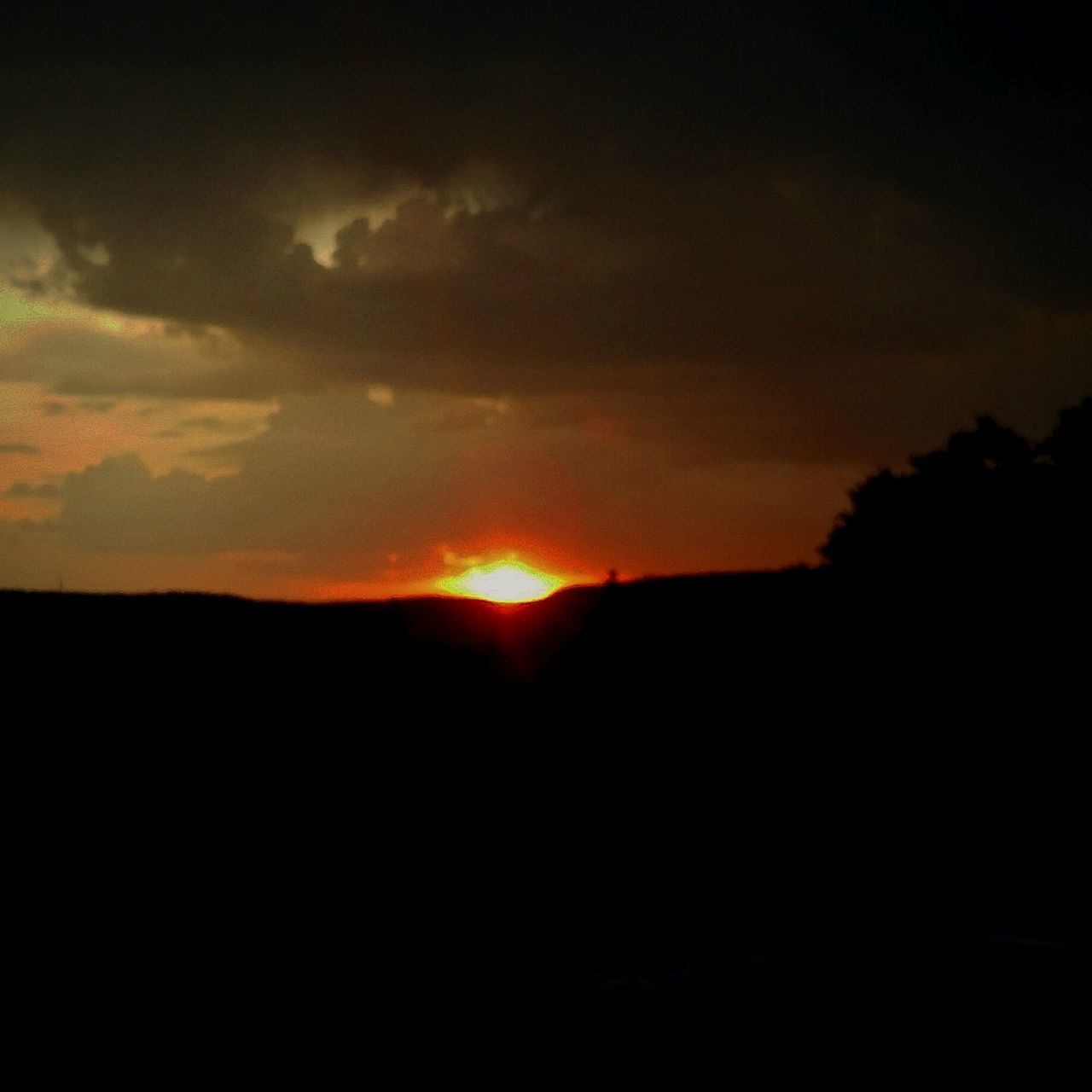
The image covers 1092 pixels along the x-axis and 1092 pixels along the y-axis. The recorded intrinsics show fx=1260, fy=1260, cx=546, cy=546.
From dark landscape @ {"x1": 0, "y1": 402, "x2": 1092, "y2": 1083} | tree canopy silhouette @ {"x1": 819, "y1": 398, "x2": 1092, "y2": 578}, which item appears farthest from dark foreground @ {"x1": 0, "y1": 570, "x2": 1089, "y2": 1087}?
tree canopy silhouette @ {"x1": 819, "y1": 398, "x2": 1092, "y2": 578}

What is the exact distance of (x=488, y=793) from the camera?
7543 mm

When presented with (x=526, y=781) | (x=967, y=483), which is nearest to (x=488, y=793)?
(x=526, y=781)

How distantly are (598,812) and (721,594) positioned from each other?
1.81m

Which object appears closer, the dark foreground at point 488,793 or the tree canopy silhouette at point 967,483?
the dark foreground at point 488,793

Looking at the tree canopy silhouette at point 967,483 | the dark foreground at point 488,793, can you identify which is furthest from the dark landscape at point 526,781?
the tree canopy silhouette at point 967,483

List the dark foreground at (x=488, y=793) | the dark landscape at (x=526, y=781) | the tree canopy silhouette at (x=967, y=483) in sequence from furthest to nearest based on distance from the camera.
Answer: the tree canopy silhouette at (x=967, y=483) < the dark landscape at (x=526, y=781) < the dark foreground at (x=488, y=793)

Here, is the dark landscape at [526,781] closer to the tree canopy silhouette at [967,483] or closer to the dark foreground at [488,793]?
the dark foreground at [488,793]

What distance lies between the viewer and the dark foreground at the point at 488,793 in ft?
19.2

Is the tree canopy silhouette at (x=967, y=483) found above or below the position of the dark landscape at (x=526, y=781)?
above

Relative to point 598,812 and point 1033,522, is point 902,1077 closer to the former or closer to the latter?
point 598,812

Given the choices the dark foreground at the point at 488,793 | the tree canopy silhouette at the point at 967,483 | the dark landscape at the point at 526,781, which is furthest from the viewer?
the tree canopy silhouette at the point at 967,483

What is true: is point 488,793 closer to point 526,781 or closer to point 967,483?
point 526,781

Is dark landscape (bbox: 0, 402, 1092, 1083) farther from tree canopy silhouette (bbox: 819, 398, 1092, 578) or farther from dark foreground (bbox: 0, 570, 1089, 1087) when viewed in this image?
tree canopy silhouette (bbox: 819, 398, 1092, 578)

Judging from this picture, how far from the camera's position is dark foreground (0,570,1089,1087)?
587cm
